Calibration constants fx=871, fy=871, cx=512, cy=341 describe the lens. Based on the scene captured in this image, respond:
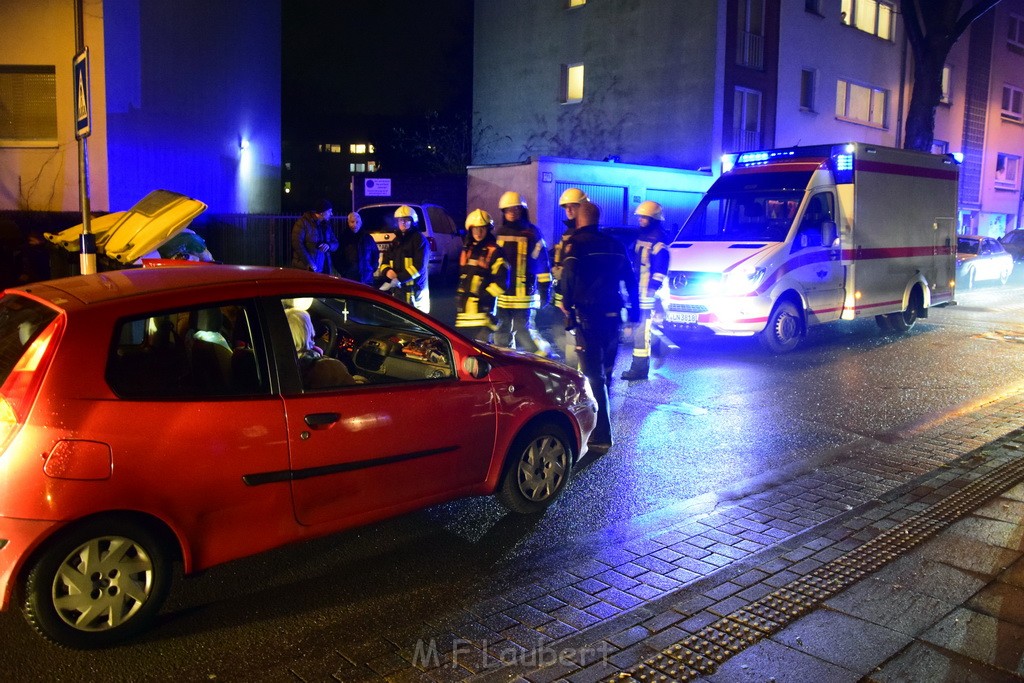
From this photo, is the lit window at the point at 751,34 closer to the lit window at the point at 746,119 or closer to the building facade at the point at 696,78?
the building facade at the point at 696,78

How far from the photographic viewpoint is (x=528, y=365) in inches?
207

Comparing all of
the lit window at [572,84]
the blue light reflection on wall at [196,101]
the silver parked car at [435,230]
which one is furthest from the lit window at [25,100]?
the lit window at [572,84]

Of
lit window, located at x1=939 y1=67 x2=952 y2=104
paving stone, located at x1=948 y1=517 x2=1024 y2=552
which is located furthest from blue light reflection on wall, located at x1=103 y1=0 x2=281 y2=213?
lit window, located at x1=939 y1=67 x2=952 y2=104

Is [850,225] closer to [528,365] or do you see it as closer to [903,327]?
Result: [903,327]

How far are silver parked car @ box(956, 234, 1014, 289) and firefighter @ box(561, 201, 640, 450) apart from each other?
60.6 feet

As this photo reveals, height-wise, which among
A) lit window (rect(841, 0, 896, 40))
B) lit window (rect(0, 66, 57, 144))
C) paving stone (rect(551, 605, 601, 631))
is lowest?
paving stone (rect(551, 605, 601, 631))

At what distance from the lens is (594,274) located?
6.96 m

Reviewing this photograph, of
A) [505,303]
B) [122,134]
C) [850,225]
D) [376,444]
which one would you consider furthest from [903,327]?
[122,134]

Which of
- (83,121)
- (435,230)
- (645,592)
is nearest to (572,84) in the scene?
(435,230)

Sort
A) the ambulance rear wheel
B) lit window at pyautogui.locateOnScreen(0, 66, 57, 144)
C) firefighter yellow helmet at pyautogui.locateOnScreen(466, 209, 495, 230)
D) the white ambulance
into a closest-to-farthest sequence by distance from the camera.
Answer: firefighter yellow helmet at pyautogui.locateOnScreen(466, 209, 495, 230) < the white ambulance < the ambulance rear wheel < lit window at pyautogui.locateOnScreen(0, 66, 57, 144)

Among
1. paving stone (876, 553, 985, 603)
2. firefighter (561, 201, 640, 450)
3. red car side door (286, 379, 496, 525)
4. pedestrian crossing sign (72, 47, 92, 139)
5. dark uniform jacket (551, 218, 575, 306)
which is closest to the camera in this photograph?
red car side door (286, 379, 496, 525)

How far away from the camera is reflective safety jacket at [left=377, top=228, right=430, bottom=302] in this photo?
9.77 m

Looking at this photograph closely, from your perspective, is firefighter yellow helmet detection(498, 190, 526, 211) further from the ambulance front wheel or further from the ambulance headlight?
the ambulance front wheel

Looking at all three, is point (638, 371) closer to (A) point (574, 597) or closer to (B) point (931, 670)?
(A) point (574, 597)
